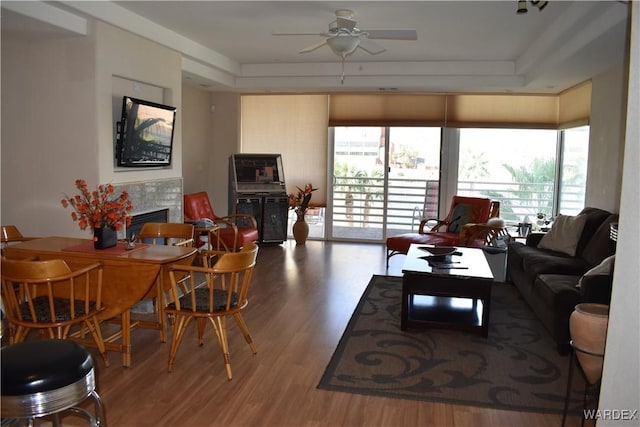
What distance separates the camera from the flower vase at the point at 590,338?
8.29 ft

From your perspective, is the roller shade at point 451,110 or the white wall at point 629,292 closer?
the white wall at point 629,292

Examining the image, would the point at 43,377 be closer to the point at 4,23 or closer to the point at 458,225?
the point at 4,23

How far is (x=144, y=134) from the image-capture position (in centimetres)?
550

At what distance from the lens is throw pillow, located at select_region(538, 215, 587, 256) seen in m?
5.31

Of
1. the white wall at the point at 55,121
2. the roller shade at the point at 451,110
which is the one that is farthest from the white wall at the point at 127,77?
the roller shade at the point at 451,110

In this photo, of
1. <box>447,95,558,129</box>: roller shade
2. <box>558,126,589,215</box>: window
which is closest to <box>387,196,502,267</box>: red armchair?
<box>558,126,589,215</box>: window

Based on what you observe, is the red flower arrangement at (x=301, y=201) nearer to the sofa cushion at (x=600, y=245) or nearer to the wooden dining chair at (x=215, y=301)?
the sofa cushion at (x=600, y=245)

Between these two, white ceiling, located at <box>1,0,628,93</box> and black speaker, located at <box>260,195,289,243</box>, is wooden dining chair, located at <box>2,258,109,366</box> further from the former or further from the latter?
black speaker, located at <box>260,195,289,243</box>

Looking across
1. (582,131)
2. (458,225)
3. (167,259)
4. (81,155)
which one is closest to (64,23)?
(81,155)

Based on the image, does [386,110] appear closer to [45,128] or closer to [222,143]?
[222,143]

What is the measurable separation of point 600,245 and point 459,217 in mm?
2477

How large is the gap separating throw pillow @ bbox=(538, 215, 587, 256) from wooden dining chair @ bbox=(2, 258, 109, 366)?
4269mm

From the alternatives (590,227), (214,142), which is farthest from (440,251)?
(214,142)

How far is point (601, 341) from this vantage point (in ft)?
8.29
